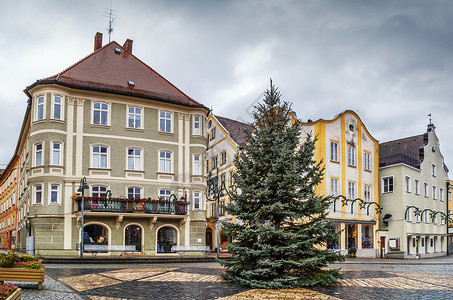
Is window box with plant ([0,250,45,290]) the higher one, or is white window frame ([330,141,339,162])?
white window frame ([330,141,339,162])

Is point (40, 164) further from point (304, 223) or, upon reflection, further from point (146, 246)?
point (304, 223)

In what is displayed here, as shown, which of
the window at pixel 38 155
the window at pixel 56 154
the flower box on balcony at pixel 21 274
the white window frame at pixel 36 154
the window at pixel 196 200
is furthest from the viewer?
the window at pixel 196 200

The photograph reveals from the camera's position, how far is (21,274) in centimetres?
1337

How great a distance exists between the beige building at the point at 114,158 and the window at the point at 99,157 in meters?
0.07

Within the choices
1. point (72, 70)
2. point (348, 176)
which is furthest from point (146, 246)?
point (348, 176)

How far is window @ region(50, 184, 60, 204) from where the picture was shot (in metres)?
30.7

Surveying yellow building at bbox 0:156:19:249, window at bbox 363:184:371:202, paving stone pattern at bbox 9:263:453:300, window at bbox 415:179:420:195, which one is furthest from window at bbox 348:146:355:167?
yellow building at bbox 0:156:19:249

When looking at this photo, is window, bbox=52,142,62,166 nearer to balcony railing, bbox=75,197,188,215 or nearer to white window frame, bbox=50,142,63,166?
white window frame, bbox=50,142,63,166

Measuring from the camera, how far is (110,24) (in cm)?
3941

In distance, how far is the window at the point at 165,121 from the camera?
3512 centimetres

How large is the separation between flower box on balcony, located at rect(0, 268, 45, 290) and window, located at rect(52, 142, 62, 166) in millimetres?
18488

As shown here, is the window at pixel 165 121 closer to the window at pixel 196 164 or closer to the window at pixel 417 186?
the window at pixel 196 164

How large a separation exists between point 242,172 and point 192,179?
775 inches

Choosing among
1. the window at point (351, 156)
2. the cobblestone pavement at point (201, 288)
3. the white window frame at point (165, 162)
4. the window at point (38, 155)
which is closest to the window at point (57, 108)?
the window at point (38, 155)
